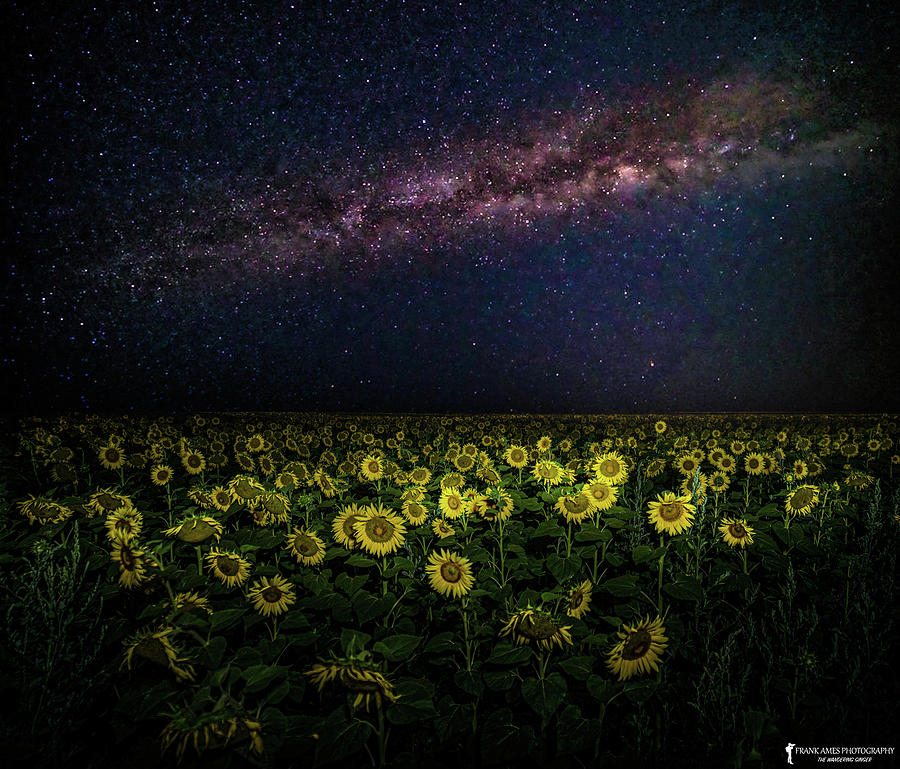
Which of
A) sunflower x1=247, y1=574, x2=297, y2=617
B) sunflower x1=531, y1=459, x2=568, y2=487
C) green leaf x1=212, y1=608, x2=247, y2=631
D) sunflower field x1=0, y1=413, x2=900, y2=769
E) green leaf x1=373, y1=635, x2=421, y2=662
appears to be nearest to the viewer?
sunflower field x1=0, y1=413, x2=900, y2=769

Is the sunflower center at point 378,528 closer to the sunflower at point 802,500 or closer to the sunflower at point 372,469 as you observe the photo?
the sunflower at point 372,469

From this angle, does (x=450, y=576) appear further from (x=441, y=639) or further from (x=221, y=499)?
(x=221, y=499)

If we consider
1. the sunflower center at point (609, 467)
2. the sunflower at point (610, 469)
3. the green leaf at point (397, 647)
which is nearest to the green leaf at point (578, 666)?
the green leaf at point (397, 647)

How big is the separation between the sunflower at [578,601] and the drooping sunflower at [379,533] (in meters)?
1.21

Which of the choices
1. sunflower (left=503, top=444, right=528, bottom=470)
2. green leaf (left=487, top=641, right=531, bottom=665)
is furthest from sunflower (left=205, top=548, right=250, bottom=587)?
sunflower (left=503, top=444, right=528, bottom=470)

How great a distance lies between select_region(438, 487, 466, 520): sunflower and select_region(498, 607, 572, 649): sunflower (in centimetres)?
140

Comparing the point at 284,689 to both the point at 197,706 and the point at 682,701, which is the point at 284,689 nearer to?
the point at 197,706

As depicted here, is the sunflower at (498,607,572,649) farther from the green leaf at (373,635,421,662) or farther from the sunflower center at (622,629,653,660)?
the green leaf at (373,635,421,662)

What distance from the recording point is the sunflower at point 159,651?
5.42 ft

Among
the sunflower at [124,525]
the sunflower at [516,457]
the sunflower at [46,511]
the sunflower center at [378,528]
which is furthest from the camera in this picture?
the sunflower at [516,457]

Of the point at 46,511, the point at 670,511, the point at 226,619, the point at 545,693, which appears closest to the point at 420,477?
the point at 670,511

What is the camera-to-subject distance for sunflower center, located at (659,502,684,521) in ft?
10.6

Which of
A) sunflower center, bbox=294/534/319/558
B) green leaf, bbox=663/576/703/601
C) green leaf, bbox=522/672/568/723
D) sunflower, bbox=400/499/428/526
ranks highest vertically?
sunflower, bbox=400/499/428/526

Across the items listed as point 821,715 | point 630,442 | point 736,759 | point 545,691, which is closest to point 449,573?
point 545,691
